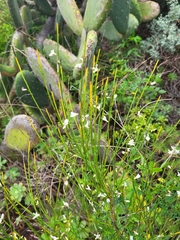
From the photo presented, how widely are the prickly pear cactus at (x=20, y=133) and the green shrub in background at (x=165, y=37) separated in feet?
3.06

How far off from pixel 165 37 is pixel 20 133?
3.72 ft

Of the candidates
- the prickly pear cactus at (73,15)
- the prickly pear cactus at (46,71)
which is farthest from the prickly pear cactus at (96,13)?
the prickly pear cactus at (46,71)

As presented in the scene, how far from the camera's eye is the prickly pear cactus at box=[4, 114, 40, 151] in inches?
71.4

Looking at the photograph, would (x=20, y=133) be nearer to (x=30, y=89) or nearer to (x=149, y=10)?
(x=30, y=89)

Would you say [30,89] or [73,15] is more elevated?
[73,15]

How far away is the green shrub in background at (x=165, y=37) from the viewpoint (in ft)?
6.89

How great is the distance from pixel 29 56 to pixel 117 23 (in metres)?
0.56

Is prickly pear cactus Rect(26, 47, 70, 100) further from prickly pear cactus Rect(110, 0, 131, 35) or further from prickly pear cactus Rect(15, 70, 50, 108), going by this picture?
prickly pear cactus Rect(110, 0, 131, 35)

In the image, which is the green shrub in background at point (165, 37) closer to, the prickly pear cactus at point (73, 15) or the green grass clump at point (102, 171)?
the green grass clump at point (102, 171)

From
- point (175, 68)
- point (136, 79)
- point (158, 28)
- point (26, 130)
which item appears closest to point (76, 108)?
point (26, 130)

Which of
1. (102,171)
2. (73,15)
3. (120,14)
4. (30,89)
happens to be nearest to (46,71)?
(30,89)

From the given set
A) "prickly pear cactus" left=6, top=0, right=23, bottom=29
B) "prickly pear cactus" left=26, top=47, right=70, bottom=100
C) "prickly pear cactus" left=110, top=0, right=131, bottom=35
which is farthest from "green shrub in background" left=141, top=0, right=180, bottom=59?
"prickly pear cactus" left=6, top=0, right=23, bottom=29

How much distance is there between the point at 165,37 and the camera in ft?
6.99

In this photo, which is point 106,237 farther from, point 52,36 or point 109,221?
point 52,36
